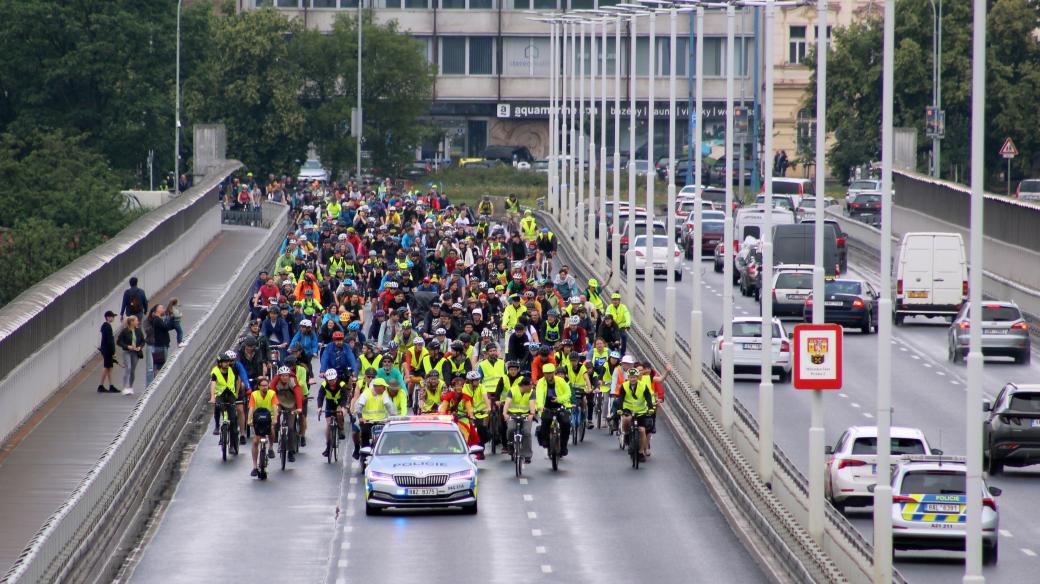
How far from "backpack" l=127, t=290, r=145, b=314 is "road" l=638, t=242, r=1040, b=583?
9.92 m

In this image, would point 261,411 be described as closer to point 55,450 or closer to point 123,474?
point 55,450

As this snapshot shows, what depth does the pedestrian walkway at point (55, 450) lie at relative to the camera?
2409 cm

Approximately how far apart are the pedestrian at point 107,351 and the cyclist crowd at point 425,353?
1.66 metres

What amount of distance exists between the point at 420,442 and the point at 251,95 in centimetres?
6848

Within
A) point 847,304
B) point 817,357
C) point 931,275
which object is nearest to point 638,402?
point 817,357

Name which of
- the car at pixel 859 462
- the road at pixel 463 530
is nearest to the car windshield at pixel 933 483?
the road at pixel 463 530

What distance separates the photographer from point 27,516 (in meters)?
24.2

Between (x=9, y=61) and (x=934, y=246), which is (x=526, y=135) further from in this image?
(x=934, y=246)

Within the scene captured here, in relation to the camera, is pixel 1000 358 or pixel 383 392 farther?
pixel 1000 358

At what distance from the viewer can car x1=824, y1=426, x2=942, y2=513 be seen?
2798 centimetres

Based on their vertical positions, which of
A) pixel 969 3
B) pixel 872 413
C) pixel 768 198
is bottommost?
pixel 872 413

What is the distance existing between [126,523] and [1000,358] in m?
25.8

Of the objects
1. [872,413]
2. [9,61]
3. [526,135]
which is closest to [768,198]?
[872,413]

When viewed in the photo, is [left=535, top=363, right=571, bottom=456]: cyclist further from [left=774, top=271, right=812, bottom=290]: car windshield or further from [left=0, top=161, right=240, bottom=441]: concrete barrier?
[left=774, top=271, right=812, bottom=290]: car windshield
